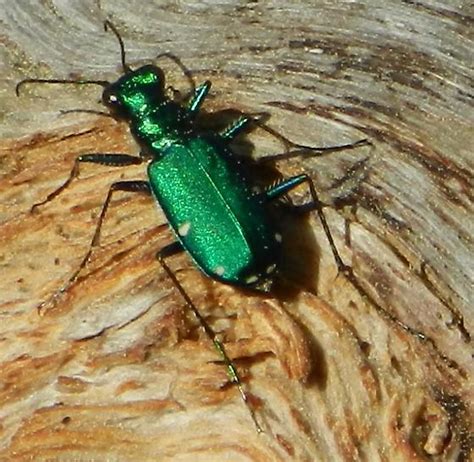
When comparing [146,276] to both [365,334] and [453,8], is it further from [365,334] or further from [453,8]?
[453,8]

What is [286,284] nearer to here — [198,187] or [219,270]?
[219,270]

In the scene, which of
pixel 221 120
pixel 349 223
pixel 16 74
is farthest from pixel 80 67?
pixel 349 223

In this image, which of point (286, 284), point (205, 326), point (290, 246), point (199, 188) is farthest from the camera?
point (199, 188)

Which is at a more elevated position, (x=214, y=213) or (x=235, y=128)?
(x=235, y=128)

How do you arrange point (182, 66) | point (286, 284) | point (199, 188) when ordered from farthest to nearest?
point (182, 66)
point (199, 188)
point (286, 284)

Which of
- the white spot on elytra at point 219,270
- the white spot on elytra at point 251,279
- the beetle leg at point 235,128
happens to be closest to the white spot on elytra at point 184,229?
the white spot on elytra at point 219,270

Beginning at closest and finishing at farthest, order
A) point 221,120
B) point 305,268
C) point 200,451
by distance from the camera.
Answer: point 200,451, point 305,268, point 221,120

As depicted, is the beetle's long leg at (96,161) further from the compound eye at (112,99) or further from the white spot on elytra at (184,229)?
the white spot on elytra at (184,229)

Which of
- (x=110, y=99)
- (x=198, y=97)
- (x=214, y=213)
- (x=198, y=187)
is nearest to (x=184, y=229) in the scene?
(x=214, y=213)

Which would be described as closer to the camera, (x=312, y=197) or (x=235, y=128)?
(x=312, y=197)
